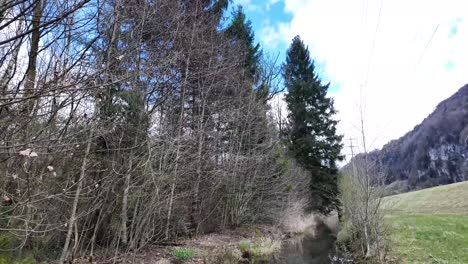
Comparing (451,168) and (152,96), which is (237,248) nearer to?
(152,96)

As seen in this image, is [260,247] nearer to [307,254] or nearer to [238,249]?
[238,249]

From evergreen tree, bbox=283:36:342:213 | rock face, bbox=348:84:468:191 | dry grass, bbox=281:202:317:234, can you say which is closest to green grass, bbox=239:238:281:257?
dry grass, bbox=281:202:317:234

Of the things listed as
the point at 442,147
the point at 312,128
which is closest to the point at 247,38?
the point at 312,128

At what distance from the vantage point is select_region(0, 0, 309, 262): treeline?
2.49m

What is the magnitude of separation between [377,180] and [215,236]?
658cm

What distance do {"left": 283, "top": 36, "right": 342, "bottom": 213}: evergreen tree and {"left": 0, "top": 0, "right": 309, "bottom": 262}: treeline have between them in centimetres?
328

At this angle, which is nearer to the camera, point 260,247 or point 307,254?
point 260,247

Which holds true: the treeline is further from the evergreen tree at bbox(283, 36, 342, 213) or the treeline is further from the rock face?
the rock face

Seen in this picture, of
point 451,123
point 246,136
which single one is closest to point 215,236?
point 246,136

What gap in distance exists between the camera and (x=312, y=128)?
90.6 ft

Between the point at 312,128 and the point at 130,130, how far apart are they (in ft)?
72.0

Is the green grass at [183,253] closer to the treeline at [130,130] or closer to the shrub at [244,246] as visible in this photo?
the treeline at [130,130]

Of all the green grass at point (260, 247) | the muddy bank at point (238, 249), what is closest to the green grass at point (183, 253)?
the muddy bank at point (238, 249)

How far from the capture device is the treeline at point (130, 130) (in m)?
2.49
